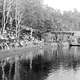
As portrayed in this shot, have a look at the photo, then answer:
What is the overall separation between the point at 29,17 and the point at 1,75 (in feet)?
132

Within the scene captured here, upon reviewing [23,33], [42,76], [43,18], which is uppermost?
[43,18]

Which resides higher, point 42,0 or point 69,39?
point 42,0

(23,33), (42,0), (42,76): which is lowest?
(42,76)

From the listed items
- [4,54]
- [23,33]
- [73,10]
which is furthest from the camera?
[73,10]

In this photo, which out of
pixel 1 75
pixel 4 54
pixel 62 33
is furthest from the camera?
pixel 62 33

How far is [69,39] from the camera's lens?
68750 mm

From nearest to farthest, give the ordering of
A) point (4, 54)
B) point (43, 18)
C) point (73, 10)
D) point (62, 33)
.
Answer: point (4, 54), point (43, 18), point (62, 33), point (73, 10)

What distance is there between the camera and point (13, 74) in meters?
17.6

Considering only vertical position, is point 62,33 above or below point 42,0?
below

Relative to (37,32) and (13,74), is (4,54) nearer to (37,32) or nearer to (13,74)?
(13,74)

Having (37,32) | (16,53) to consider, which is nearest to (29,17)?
(37,32)

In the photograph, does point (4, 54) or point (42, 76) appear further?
point (4, 54)

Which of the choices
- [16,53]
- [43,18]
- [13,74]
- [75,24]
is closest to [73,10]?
[75,24]

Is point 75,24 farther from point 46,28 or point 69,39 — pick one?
point 46,28
